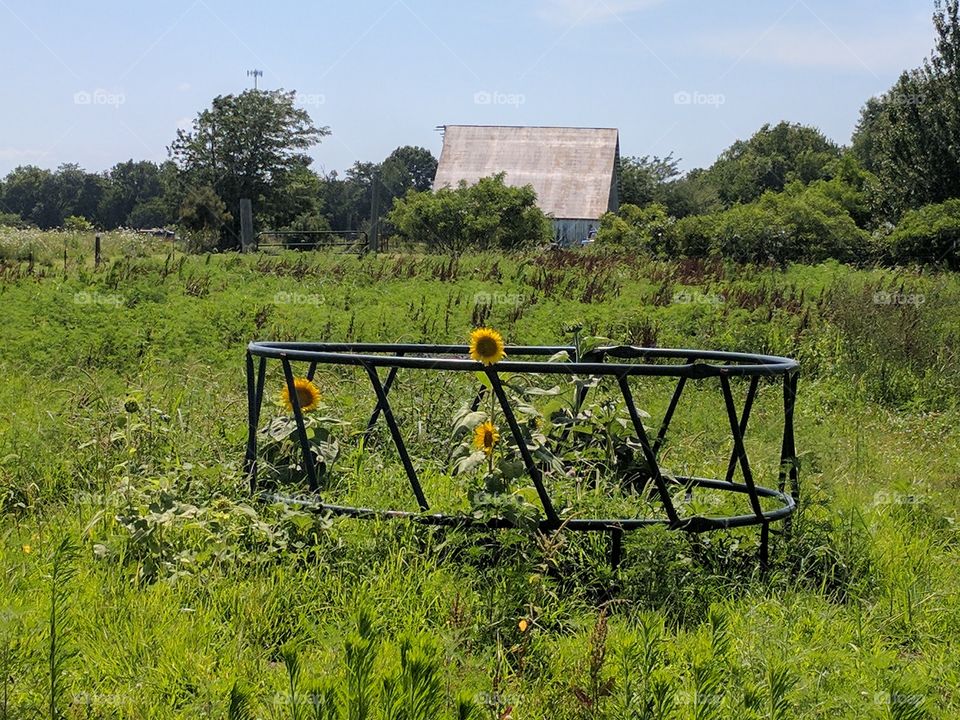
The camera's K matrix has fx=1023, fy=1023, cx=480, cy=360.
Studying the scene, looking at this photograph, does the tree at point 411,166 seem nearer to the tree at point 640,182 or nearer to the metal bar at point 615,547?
the tree at point 640,182

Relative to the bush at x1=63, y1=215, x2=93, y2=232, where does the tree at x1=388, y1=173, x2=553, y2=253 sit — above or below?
above

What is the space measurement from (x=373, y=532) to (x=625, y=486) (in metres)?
1.58

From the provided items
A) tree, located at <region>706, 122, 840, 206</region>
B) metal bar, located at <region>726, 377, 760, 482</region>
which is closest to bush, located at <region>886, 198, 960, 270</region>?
metal bar, located at <region>726, 377, 760, 482</region>

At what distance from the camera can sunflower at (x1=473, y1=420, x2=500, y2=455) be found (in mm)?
4730

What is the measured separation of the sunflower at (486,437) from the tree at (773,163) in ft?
188

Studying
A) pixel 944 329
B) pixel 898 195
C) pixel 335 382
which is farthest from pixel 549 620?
pixel 898 195

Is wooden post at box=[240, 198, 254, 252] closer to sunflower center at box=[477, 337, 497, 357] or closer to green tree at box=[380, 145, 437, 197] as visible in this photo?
sunflower center at box=[477, 337, 497, 357]

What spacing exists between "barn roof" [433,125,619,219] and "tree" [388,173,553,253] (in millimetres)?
15587

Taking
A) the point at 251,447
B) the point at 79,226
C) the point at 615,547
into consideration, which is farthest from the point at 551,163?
the point at 615,547

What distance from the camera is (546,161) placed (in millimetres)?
46719

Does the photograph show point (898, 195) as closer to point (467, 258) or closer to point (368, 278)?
point (467, 258)

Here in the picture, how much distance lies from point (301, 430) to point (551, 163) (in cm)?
4310

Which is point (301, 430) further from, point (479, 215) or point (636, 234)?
point (479, 215)

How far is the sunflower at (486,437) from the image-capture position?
15.5 ft
